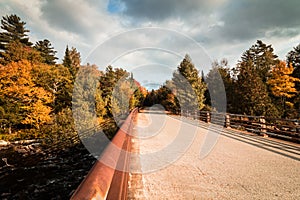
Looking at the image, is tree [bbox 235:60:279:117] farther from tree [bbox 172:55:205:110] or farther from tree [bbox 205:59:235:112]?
tree [bbox 205:59:235:112]

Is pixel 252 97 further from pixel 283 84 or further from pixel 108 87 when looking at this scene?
pixel 108 87

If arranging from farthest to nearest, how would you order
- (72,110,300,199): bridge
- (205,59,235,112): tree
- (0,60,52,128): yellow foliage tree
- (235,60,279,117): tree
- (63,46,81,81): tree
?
(63,46,81,81): tree → (205,59,235,112): tree → (235,60,279,117): tree → (0,60,52,128): yellow foliage tree → (72,110,300,199): bridge

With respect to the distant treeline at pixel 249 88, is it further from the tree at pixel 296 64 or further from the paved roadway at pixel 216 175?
the paved roadway at pixel 216 175

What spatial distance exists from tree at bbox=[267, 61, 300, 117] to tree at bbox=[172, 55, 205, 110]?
11.4 meters

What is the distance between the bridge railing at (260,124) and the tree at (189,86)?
6.66 metres

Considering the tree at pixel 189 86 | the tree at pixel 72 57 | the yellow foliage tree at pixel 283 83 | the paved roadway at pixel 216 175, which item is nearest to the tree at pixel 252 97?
the tree at pixel 189 86

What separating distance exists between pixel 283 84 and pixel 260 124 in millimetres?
22614

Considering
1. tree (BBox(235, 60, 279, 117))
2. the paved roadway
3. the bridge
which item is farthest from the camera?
tree (BBox(235, 60, 279, 117))

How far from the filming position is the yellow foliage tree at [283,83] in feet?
82.6

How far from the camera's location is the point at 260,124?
8664 mm

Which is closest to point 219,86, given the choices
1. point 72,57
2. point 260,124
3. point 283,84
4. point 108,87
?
point 283,84

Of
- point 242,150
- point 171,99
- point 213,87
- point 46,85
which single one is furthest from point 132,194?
point 213,87

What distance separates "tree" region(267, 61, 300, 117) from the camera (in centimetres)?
2517

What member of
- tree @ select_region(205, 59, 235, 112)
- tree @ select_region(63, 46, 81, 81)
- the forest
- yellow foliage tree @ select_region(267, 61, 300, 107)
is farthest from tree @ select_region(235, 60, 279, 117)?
tree @ select_region(63, 46, 81, 81)
